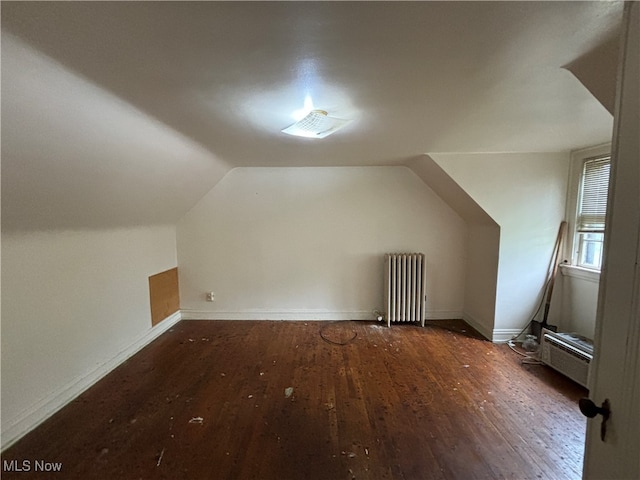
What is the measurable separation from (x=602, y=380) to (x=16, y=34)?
2.08 meters

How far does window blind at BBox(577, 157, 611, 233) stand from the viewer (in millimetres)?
2768

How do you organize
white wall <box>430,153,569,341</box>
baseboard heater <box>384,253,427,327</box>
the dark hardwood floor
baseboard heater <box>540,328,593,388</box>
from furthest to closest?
baseboard heater <box>384,253,427,327</box>, white wall <box>430,153,569,341</box>, baseboard heater <box>540,328,593,388</box>, the dark hardwood floor

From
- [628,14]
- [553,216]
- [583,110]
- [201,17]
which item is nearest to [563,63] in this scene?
[628,14]

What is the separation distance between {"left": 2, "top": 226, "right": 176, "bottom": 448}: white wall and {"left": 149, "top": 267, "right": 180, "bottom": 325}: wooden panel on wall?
0.19 metres

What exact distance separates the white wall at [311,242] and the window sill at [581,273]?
1.06m

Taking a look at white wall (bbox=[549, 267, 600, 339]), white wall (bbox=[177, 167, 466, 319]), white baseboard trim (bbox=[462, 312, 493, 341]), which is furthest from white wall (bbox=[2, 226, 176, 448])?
white wall (bbox=[549, 267, 600, 339])

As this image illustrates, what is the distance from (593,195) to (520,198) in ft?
1.97

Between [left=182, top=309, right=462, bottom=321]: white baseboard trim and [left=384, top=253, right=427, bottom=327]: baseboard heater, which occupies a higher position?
[left=384, top=253, right=427, bottom=327]: baseboard heater

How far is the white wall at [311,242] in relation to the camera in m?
3.83

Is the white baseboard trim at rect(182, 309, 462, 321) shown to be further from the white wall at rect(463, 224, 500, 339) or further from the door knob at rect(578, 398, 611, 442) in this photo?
the door knob at rect(578, 398, 611, 442)

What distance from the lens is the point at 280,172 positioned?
3826mm

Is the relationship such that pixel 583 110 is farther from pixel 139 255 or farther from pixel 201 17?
pixel 139 255

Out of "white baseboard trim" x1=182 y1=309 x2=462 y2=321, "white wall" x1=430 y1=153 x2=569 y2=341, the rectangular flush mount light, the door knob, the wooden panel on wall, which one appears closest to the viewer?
the door knob

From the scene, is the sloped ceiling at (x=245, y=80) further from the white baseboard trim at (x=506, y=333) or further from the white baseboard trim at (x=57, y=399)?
the white baseboard trim at (x=506, y=333)
